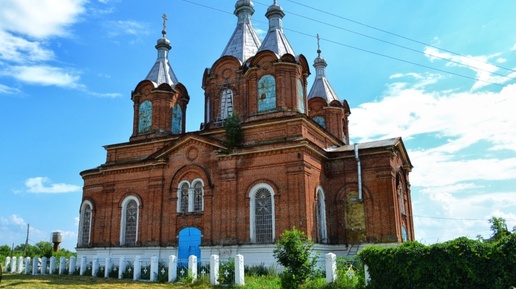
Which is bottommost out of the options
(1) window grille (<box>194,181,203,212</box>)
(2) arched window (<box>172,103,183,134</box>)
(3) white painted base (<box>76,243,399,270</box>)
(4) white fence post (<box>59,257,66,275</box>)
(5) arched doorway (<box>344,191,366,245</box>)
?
(4) white fence post (<box>59,257,66,275</box>)

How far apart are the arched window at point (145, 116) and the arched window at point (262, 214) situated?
8.15m

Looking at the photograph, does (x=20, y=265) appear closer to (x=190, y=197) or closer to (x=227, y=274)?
(x=190, y=197)

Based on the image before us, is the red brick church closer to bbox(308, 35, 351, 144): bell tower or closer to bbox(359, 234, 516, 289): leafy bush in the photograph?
bbox(308, 35, 351, 144): bell tower

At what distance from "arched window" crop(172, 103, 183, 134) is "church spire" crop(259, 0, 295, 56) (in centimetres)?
582

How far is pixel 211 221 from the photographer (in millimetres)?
19688

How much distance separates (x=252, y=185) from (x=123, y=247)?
7.45m

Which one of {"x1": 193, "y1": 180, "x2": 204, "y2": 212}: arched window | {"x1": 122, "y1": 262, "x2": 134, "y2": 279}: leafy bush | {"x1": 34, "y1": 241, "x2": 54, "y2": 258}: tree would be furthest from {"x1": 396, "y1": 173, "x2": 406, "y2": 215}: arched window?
{"x1": 34, "y1": 241, "x2": 54, "y2": 258}: tree

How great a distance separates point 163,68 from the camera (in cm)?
2564

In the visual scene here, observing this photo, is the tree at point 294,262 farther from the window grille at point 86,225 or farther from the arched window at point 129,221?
the window grille at point 86,225

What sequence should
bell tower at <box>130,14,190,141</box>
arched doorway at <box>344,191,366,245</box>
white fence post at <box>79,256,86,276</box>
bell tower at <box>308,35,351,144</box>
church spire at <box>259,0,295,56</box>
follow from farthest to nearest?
bell tower at <box>308,35,351,144</box> → bell tower at <box>130,14,190,141</box> → church spire at <box>259,0,295,56</box> → arched doorway at <box>344,191,366,245</box> → white fence post at <box>79,256,86,276</box>

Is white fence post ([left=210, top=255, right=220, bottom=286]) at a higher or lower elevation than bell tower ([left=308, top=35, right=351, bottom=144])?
lower

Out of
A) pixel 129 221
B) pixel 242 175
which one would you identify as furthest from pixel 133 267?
pixel 242 175

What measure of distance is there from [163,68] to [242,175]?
957cm

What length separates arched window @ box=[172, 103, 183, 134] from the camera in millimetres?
24438
